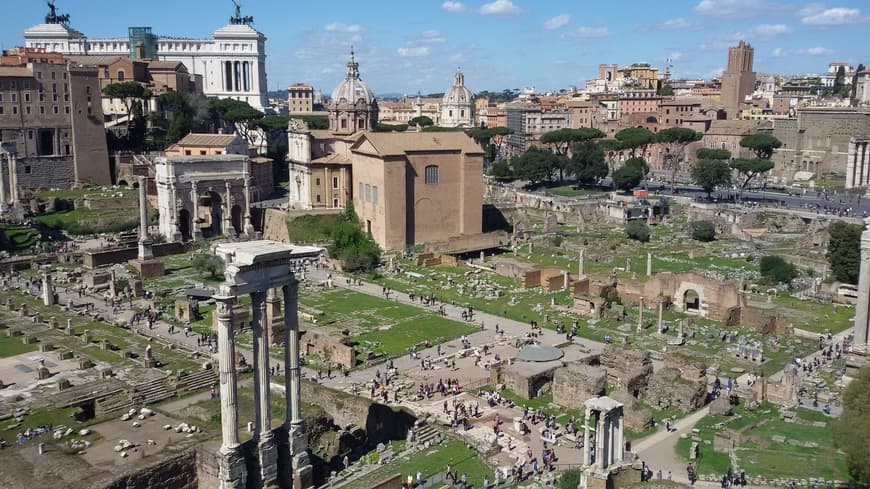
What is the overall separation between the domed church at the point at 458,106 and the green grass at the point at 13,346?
86691 mm

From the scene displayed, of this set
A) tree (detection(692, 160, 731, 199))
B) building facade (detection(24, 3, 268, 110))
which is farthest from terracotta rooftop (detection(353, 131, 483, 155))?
building facade (detection(24, 3, 268, 110))

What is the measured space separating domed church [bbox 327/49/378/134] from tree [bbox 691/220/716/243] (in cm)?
2851

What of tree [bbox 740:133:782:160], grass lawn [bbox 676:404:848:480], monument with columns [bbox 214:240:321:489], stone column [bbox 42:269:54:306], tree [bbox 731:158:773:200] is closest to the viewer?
monument with columns [bbox 214:240:321:489]

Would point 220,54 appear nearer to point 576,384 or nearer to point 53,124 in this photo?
point 53,124

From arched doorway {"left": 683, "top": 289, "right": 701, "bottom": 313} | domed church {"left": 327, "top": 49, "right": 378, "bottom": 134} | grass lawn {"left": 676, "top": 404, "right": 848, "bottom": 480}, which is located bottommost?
grass lawn {"left": 676, "top": 404, "right": 848, "bottom": 480}

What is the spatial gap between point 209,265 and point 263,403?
26.5 meters

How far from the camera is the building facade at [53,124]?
5972 centimetres

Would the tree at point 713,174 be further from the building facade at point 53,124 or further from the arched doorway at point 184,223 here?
the building facade at point 53,124

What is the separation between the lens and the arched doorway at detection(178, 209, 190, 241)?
53719 mm

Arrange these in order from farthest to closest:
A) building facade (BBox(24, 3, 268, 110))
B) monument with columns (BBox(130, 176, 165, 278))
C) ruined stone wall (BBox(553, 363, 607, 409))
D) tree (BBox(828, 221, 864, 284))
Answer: building facade (BBox(24, 3, 268, 110))
monument with columns (BBox(130, 176, 165, 278))
tree (BBox(828, 221, 864, 284))
ruined stone wall (BBox(553, 363, 607, 409))

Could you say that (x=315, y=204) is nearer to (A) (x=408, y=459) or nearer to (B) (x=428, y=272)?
(B) (x=428, y=272)

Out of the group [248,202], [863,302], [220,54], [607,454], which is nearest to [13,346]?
[607,454]

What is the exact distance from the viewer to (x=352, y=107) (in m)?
66.6

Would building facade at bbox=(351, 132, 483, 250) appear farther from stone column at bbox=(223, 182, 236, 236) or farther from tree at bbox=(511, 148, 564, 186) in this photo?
tree at bbox=(511, 148, 564, 186)
